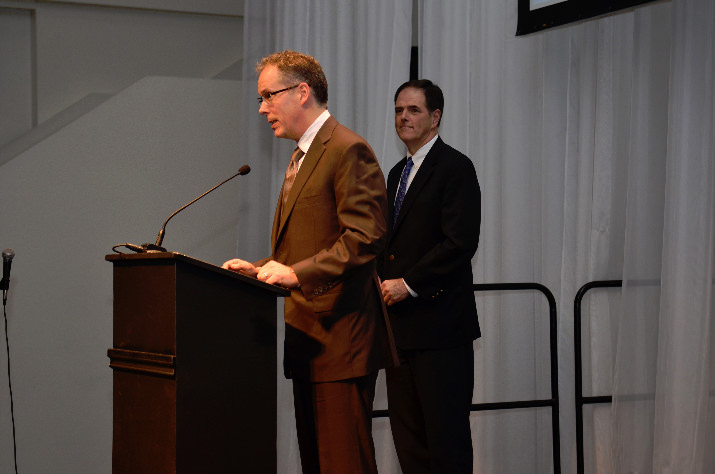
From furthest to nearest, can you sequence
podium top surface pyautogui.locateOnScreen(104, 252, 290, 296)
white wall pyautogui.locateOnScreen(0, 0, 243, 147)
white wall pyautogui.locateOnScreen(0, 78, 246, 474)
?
white wall pyautogui.locateOnScreen(0, 0, 243, 147) < white wall pyautogui.locateOnScreen(0, 78, 246, 474) < podium top surface pyautogui.locateOnScreen(104, 252, 290, 296)

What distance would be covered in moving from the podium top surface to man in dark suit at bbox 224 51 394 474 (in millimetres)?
30

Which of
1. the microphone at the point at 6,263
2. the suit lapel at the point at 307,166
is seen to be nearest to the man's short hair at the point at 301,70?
the suit lapel at the point at 307,166

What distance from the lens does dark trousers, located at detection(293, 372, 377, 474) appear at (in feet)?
6.88

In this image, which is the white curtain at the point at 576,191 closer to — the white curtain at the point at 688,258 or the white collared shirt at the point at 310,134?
the white curtain at the point at 688,258

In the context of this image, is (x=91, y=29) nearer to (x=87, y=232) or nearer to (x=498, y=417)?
(x=87, y=232)

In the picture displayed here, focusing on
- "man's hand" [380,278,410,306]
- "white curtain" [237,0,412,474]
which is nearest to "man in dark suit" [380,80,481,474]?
"man's hand" [380,278,410,306]

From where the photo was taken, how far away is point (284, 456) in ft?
13.7

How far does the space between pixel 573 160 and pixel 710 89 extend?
78cm

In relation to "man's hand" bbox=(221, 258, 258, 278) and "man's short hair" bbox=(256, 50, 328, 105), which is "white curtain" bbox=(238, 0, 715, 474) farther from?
"man's hand" bbox=(221, 258, 258, 278)

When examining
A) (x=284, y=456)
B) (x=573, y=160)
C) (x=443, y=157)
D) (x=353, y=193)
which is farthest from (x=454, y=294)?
(x=284, y=456)

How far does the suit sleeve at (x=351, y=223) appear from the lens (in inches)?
79.9

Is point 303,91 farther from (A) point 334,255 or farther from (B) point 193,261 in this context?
(B) point 193,261

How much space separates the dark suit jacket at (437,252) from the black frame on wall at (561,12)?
0.71m

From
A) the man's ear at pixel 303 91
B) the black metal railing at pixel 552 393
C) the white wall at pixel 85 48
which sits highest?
the white wall at pixel 85 48
